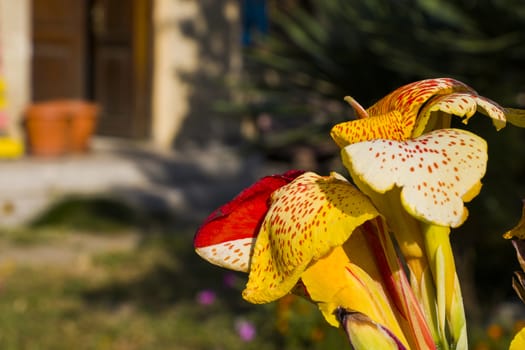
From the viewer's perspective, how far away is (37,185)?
8.80m

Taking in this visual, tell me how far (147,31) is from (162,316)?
530 cm

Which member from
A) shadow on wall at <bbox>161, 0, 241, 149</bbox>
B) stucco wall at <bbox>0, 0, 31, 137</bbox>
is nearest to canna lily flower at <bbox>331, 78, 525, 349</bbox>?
stucco wall at <bbox>0, 0, 31, 137</bbox>

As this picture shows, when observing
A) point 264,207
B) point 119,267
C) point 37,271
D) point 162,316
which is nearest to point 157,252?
point 119,267

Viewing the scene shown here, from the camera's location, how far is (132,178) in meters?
9.67

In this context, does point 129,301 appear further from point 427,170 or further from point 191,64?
point 427,170

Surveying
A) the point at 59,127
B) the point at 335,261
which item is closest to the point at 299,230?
the point at 335,261

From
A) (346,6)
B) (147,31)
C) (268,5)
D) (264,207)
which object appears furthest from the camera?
(268,5)

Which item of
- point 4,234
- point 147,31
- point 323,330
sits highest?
point 147,31

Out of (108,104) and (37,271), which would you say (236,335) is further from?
(108,104)

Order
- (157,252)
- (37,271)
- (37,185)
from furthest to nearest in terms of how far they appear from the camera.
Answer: (37,185) → (157,252) → (37,271)

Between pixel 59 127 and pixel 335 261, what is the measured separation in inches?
350

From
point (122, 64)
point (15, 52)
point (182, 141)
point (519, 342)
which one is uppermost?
point (519, 342)

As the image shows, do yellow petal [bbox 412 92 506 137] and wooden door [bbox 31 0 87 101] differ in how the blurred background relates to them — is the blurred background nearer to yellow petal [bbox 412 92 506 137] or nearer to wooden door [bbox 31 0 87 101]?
wooden door [bbox 31 0 87 101]

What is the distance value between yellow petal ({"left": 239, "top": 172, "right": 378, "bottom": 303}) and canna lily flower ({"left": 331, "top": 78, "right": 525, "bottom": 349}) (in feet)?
0.08
